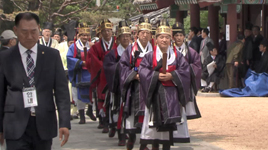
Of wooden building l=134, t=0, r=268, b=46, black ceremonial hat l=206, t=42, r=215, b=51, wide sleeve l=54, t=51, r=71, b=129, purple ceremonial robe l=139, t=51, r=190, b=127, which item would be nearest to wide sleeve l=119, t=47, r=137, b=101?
purple ceremonial robe l=139, t=51, r=190, b=127

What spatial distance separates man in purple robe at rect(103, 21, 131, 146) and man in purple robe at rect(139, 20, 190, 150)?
142 centimetres

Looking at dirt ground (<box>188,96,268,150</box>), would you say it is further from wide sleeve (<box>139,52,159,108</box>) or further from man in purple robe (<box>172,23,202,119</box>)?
wide sleeve (<box>139,52,159,108</box>)

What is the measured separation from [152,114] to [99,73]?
2852mm

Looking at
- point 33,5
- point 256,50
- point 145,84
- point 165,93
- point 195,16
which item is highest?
point 33,5

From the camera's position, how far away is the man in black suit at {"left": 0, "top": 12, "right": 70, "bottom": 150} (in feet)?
14.2

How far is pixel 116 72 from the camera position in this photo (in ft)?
27.6

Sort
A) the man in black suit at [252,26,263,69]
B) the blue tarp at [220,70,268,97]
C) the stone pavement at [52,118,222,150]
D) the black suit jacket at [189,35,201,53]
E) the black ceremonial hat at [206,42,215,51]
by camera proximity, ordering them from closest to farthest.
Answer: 1. the stone pavement at [52,118,222,150]
2. the blue tarp at [220,70,268,97]
3. the man in black suit at [252,26,263,69]
4. the black ceremonial hat at [206,42,215,51]
5. the black suit jacket at [189,35,201,53]

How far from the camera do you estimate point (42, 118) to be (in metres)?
4.33

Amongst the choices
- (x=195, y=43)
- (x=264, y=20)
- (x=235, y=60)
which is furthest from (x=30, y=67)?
(x=264, y=20)

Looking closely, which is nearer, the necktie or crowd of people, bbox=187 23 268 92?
the necktie

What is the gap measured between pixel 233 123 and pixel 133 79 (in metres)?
4.06

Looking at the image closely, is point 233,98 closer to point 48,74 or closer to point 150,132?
point 150,132

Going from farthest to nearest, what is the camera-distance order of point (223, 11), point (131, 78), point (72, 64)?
point (223, 11), point (72, 64), point (131, 78)

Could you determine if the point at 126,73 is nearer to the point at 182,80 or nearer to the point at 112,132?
the point at 182,80
